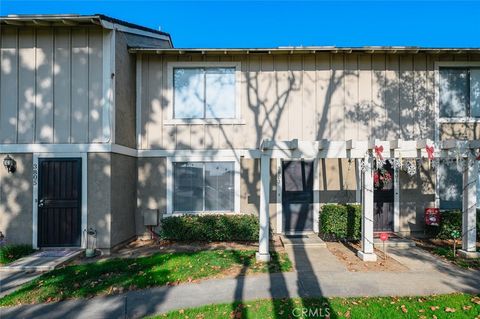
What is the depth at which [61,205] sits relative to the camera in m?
7.25

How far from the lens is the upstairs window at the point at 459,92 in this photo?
8812 millimetres

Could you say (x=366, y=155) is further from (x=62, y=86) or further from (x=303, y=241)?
(x=62, y=86)

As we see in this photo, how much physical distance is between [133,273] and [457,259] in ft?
21.9

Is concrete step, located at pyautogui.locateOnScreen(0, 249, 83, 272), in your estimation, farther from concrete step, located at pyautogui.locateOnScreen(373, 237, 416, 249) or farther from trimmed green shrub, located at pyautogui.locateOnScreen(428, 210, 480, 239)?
trimmed green shrub, located at pyautogui.locateOnScreen(428, 210, 480, 239)

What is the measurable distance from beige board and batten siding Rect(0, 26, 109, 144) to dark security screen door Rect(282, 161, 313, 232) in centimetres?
518

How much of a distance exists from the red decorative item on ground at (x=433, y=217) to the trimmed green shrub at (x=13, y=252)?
1010 centimetres

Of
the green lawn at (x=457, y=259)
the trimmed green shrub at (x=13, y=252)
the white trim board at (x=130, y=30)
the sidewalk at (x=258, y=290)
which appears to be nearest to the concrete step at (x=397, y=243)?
the green lawn at (x=457, y=259)

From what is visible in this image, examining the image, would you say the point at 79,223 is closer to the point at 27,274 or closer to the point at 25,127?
the point at 27,274

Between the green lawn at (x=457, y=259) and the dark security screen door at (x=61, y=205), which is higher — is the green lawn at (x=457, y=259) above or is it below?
below

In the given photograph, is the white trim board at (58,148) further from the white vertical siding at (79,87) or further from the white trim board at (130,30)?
the white trim board at (130,30)

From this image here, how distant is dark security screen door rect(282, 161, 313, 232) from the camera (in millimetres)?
8688

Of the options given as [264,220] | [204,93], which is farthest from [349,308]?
[204,93]

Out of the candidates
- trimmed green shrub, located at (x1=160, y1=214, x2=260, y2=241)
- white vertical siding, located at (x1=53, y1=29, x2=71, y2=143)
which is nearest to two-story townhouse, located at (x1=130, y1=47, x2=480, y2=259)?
trimmed green shrub, located at (x1=160, y1=214, x2=260, y2=241)

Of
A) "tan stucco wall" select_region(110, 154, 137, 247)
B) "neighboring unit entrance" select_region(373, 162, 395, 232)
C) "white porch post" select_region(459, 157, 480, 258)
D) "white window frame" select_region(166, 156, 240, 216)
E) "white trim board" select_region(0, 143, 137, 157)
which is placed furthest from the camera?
"neighboring unit entrance" select_region(373, 162, 395, 232)
